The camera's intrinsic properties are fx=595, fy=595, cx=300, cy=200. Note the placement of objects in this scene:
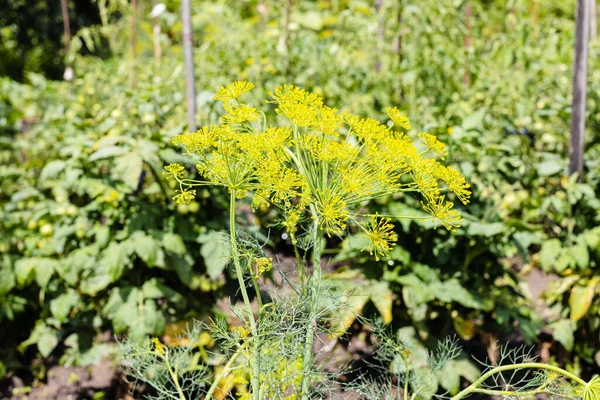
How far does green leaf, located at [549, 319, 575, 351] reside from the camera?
100 inches

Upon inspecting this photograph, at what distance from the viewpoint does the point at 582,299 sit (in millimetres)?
2549

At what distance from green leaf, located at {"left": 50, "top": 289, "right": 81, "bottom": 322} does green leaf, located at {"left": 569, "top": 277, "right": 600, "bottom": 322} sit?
2.15m

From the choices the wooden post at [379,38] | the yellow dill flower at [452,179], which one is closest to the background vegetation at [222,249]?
the yellow dill flower at [452,179]

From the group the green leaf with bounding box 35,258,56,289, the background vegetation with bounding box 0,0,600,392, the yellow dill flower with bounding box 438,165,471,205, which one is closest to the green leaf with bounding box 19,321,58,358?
the background vegetation with bounding box 0,0,600,392

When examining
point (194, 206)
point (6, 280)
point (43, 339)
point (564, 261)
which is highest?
point (194, 206)

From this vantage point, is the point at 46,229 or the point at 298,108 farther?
the point at 46,229

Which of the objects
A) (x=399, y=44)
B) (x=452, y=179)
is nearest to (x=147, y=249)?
(x=452, y=179)

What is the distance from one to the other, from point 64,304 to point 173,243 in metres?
0.59


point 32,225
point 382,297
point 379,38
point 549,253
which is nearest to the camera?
point 382,297

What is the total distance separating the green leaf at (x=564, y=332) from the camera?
2.54m

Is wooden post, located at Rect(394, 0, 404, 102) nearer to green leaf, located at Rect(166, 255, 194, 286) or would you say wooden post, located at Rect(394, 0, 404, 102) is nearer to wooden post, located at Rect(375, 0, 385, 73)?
wooden post, located at Rect(375, 0, 385, 73)

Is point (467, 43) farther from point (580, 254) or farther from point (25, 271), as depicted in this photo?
point (25, 271)

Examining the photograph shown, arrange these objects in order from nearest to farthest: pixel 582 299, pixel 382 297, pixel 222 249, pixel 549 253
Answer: pixel 222 249, pixel 382 297, pixel 582 299, pixel 549 253

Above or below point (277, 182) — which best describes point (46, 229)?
below
